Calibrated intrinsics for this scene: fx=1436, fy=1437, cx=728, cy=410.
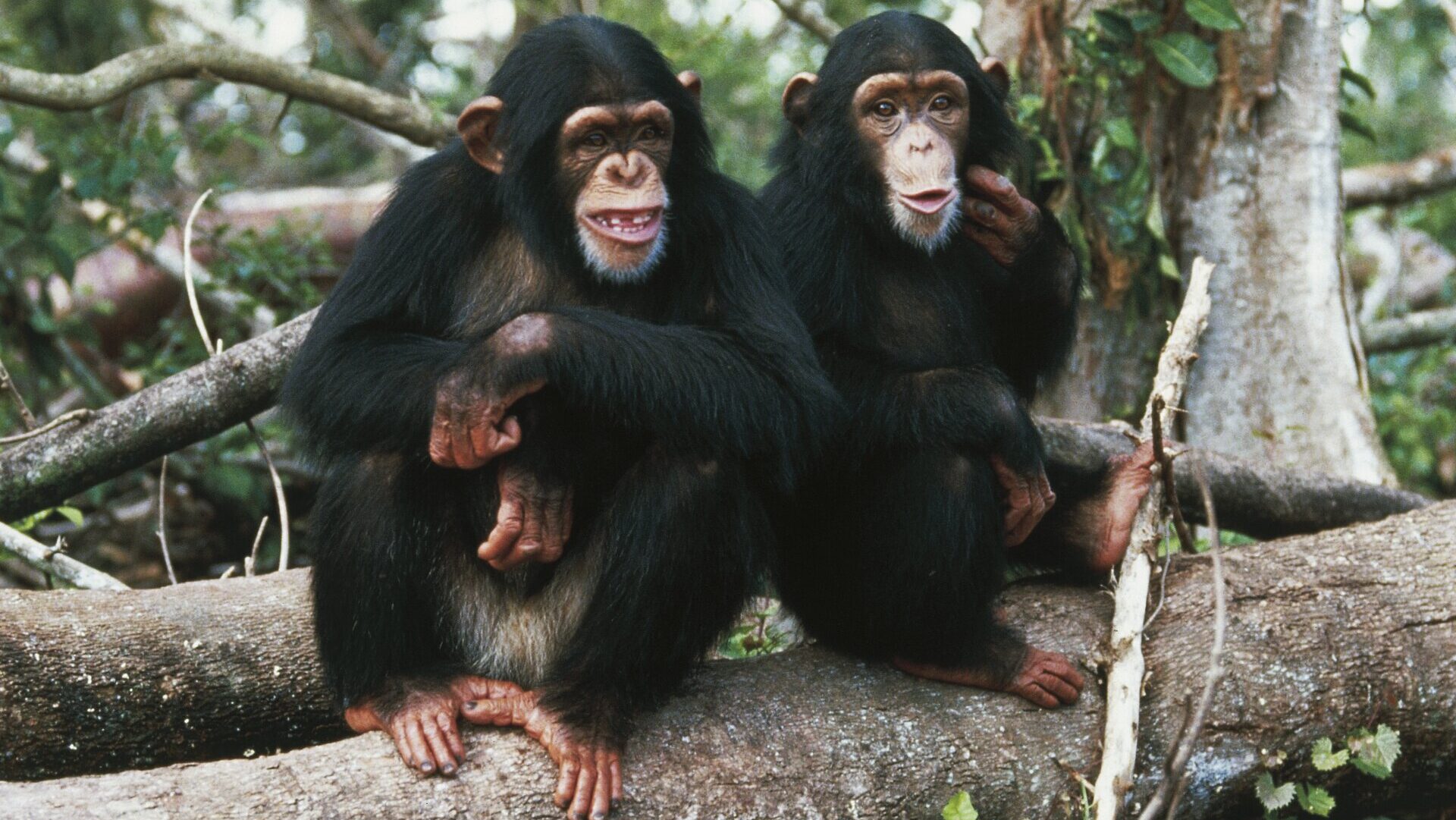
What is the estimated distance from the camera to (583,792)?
3.16 meters

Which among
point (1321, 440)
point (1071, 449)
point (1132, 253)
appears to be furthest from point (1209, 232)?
point (1071, 449)

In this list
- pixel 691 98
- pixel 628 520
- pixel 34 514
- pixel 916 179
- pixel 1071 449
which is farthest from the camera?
pixel 1071 449

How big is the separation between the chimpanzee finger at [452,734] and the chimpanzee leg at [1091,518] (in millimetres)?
1924

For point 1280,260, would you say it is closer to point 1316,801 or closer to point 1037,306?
point 1037,306

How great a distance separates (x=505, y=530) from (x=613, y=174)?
3.27 feet

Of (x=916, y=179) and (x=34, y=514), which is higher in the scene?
(x=916, y=179)

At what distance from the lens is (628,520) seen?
137 inches

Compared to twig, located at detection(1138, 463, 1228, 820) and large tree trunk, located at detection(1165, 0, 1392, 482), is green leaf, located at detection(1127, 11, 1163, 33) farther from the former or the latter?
twig, located at detection(1138, 463, 1228, 820)

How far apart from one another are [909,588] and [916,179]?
129 cm

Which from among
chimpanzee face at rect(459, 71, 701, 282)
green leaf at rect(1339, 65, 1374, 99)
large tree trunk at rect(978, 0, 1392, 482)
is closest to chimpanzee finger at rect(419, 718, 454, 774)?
chimpanzee face at rect(459, 71, 701, 282)

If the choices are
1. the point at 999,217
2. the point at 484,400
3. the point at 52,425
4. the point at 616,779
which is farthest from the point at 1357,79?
the point at 52,425

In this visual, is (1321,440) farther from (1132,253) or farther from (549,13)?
(549,13)

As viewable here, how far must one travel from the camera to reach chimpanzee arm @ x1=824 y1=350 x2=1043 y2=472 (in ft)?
13.0

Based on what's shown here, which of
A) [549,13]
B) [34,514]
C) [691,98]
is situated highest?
[549,13]
